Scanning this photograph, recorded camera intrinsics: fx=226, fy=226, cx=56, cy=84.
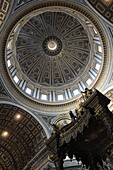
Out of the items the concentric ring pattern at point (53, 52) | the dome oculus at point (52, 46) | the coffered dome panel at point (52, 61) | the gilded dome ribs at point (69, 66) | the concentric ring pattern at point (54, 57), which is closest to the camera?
the coffered dome panel at point (52, 61)

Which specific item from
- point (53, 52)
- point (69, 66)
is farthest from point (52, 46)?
point (69, 66)

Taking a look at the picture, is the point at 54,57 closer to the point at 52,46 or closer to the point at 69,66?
the point at 52,46

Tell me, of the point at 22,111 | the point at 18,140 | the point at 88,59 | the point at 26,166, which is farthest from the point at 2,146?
the point at 88,59

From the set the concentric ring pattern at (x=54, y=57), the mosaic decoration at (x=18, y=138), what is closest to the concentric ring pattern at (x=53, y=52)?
the concentric ring pattern at (x=54, y=57)

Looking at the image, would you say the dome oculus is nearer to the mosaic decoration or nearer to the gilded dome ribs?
the gilded dome ribs

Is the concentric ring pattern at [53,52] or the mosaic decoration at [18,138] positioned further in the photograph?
the concentric ring pattern at [53,52]

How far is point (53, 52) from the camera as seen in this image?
22375mm

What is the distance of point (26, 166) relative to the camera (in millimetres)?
16797

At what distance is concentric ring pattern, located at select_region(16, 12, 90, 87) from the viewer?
20.5 meters

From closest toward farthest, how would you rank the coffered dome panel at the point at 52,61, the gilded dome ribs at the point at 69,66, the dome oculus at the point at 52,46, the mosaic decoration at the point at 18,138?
the mosaic decoration at the point at 18,138
the coffered dome panel at the point at 52,61
the gilded dome ribs at the point at 69,66
the dome oculus at the point at 52,46

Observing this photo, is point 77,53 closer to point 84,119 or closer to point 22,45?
point 22,45

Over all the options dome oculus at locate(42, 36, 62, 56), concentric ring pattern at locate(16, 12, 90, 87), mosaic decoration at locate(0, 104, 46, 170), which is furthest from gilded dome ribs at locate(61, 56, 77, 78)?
mosaic decoration at locate(0, 104, 46, 170)

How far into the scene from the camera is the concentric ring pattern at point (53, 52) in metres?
20.5

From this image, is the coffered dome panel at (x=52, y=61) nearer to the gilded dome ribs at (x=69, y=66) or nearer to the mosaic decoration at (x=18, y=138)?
the gilded dome ribs at (x=69, y=66)
